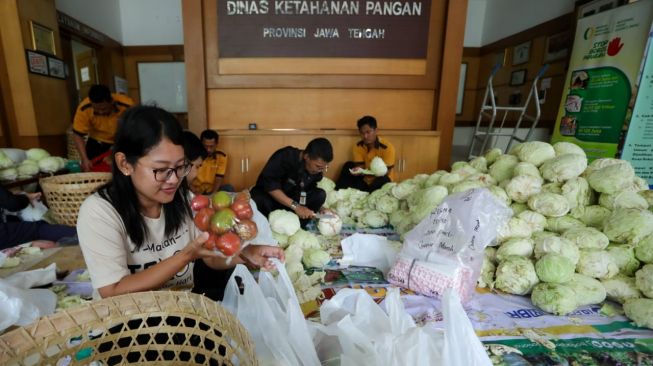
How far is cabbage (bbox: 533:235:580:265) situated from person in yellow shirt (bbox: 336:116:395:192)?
193 centimetres

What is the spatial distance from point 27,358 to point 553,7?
7605 millimetres

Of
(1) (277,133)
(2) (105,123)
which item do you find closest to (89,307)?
(1) (277,133)

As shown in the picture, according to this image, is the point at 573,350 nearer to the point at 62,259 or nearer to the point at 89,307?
the point at 89,307

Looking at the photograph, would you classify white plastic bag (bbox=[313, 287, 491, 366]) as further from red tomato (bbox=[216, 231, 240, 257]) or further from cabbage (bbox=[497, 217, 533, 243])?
cabbage (bbox=[497, 217, 533, 243])

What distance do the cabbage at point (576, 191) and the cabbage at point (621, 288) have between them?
17.0 inches

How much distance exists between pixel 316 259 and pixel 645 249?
5.53 ft

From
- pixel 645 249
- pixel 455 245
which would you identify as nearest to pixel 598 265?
pixel 645 249

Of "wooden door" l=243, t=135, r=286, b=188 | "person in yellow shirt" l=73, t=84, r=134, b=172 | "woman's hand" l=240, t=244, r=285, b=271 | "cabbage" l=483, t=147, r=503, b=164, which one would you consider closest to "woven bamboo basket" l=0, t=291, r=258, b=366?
"woman's hand" l=240, t=244, r=285, b=271

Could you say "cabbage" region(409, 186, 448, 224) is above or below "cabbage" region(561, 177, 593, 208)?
below

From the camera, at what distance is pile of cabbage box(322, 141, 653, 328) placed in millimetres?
1524

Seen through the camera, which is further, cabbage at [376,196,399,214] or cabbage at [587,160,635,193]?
cabbage at [376,196,399,214]

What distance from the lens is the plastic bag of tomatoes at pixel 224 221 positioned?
98 cm

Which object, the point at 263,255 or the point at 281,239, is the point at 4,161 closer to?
the point at 281,239

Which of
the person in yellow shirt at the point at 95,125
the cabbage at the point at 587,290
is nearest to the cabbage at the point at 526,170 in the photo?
the cabbage at the point at 587,290
